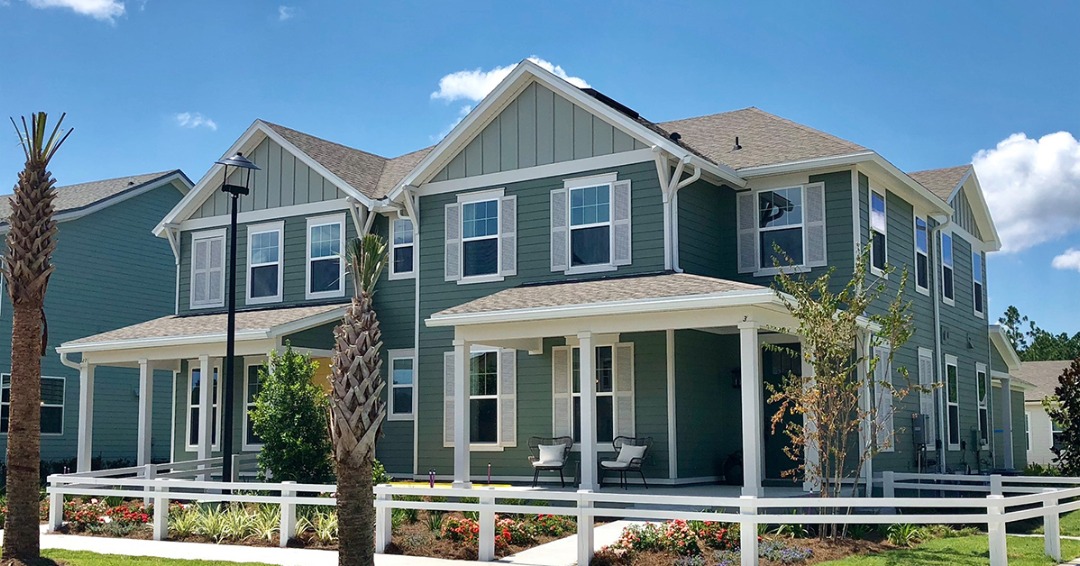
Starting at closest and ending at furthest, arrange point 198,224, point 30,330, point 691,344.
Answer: point 30,330 < point 691,344 < point 198,224

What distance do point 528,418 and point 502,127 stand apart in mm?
5390

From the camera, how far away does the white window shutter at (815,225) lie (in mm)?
18891

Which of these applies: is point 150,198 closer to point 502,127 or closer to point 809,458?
point 502,127

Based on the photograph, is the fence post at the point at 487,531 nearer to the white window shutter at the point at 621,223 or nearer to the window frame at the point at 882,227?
the white window shutter at the point at 621,223

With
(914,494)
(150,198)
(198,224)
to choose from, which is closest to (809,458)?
(914,494)

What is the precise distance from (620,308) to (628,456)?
3361 millimetres

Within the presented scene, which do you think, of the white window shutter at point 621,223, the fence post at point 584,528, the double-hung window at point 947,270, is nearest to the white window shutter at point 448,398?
the white window shutter at point 621,223

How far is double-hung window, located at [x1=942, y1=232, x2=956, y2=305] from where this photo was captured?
23.4m

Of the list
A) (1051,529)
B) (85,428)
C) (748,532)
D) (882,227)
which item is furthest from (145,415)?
(1051,529)

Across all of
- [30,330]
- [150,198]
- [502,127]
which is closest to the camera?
[30,330]

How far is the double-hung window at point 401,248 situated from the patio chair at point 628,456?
5.82m

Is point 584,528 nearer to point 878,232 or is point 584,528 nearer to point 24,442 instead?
point 24,442

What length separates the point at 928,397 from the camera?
21859 millimetres

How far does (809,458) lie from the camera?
1655 centimetres
